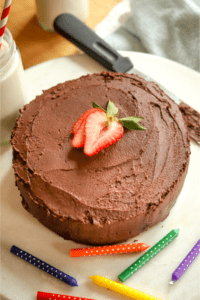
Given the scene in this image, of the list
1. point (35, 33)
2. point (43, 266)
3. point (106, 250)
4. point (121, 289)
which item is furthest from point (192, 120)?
point (35, 33)

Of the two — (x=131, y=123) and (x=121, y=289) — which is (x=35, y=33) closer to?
(x=131, y=123)

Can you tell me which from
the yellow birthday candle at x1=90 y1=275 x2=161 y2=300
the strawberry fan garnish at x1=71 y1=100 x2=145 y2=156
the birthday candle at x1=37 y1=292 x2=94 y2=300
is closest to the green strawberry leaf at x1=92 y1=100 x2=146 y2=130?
the strawberry fan garnish at x1=71 y1=100 x2=145 y2=156

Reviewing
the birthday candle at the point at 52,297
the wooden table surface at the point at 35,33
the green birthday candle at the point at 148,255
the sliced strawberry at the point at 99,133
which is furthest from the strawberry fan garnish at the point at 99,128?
the wooden table surface at the point at 35,33

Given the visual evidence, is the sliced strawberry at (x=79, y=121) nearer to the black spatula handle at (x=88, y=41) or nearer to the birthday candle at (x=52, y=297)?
the black spatula handle at (x=88, y=41)

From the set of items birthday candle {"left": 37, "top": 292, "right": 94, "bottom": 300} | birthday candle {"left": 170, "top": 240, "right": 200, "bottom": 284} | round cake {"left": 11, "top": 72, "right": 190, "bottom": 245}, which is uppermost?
round cake {"left": 11, "top": 72, "right": 190, "bottom": 245}

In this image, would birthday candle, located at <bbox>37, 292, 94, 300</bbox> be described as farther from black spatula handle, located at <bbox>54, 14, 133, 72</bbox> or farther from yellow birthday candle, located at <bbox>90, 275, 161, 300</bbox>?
black spatula handle, located at <bbox>54, 14, 133, 72</bbox>

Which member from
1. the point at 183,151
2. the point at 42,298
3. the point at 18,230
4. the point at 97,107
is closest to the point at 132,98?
the point at 97,107
